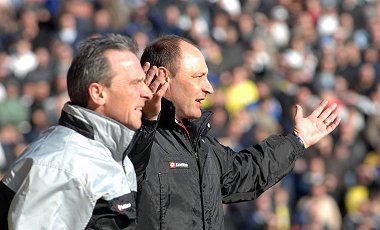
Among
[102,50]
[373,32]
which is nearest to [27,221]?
[102,50]

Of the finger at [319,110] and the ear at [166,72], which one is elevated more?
the ear at [166,72]

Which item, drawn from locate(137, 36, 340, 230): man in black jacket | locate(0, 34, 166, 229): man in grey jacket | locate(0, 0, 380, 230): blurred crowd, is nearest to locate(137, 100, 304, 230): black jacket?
locate(137, 36, 340, 230): man in black jacket

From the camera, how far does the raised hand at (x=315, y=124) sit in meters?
5.48

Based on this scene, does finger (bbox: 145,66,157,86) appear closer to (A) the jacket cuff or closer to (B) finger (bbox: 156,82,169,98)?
(B) finger (bbox: 156,82,169,98)

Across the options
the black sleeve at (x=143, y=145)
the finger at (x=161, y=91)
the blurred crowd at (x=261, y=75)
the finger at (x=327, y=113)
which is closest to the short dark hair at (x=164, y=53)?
the finger at (x=161, y=91)

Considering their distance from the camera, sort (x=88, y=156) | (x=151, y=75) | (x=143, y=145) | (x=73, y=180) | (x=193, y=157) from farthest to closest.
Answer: (x=193, y=157), (x=151, y=75), (x=143, y=145), (x=88, y=156), (x=73, y=180)

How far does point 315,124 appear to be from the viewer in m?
5.50

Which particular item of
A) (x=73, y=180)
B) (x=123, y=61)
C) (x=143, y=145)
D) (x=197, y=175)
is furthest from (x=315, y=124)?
(x=73, y=180)

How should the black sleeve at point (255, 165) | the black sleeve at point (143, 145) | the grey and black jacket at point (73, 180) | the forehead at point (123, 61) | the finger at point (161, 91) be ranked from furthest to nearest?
the black sleeve at point (255, 165)
the finger at point (161, 91)
the black sleeve at point (143, 145)
the forehead at point (123, 61)
the grey and black jacket at point (73, 180)

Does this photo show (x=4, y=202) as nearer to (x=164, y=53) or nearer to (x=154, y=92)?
(x=154, y=92)

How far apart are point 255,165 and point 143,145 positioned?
1061 millimetres

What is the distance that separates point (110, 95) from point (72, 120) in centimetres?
19

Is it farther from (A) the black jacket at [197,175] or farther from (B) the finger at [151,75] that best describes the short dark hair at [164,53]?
(B) the finger at [151,75]

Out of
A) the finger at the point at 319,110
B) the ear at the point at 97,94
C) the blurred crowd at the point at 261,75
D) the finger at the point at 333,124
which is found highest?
the ear at the point at 97,94
